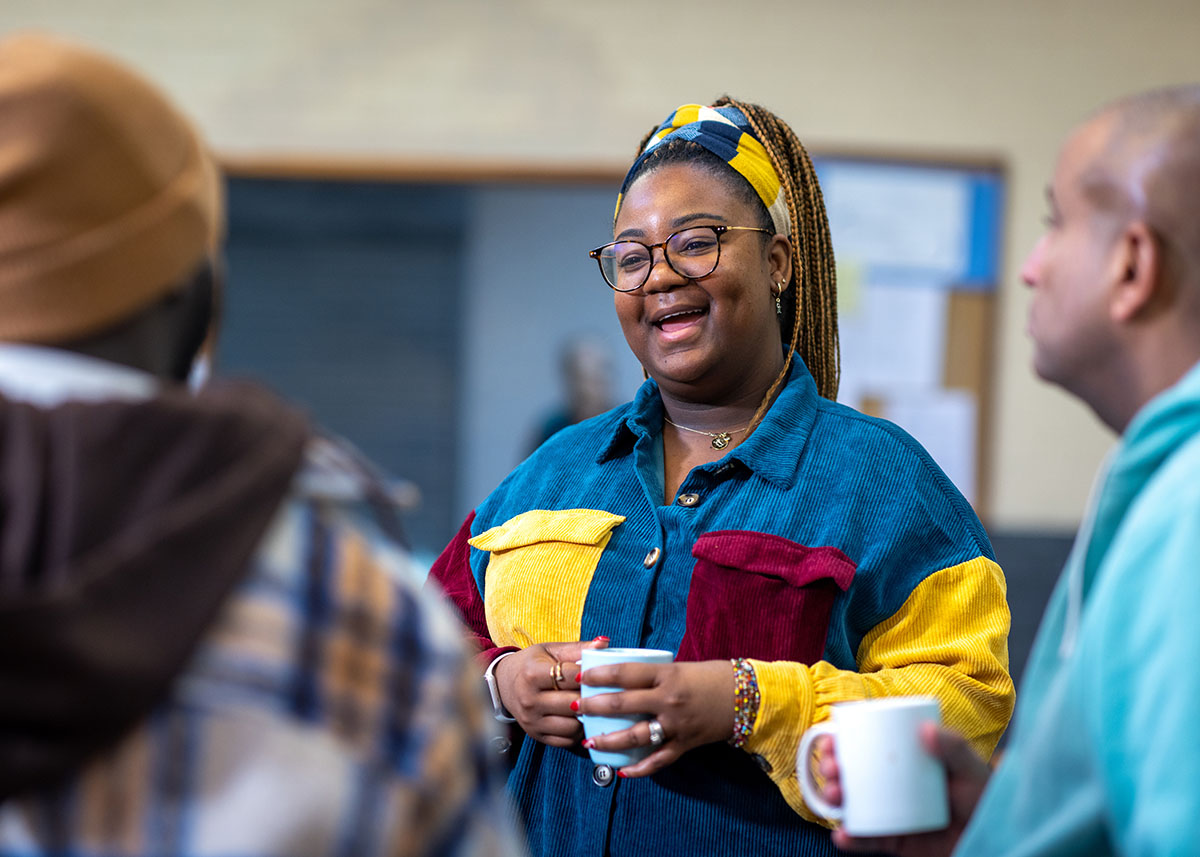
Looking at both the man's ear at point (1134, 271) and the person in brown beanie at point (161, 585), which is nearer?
the person in brown beanie at point (161, 585)

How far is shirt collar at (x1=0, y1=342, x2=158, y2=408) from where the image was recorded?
66cm

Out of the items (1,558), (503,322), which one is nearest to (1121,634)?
(1,558)

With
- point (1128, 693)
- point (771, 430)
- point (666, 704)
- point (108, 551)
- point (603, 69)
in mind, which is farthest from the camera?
point (603, 69)

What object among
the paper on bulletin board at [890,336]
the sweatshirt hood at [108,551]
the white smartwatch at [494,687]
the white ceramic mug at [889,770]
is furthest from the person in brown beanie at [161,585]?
the paper on bulletin board at [890,336]

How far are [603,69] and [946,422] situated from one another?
1.55m

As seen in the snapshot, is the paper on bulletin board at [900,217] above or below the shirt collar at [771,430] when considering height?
above

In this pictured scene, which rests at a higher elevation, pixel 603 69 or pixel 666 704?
pixel 603 69

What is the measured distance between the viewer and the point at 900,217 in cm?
353

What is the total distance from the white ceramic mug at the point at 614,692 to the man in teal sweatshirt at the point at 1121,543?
228mm

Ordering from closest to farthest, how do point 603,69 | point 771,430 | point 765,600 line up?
point 765,600, point 771,430, point 603,69

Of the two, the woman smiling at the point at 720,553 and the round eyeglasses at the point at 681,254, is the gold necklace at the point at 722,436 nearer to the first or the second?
the woman smiling at the point at 720,553

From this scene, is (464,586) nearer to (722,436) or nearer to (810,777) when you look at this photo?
(722,436)

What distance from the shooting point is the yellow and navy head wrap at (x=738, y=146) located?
144 centimetres

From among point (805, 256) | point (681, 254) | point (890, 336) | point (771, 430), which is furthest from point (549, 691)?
point (890, 336)
